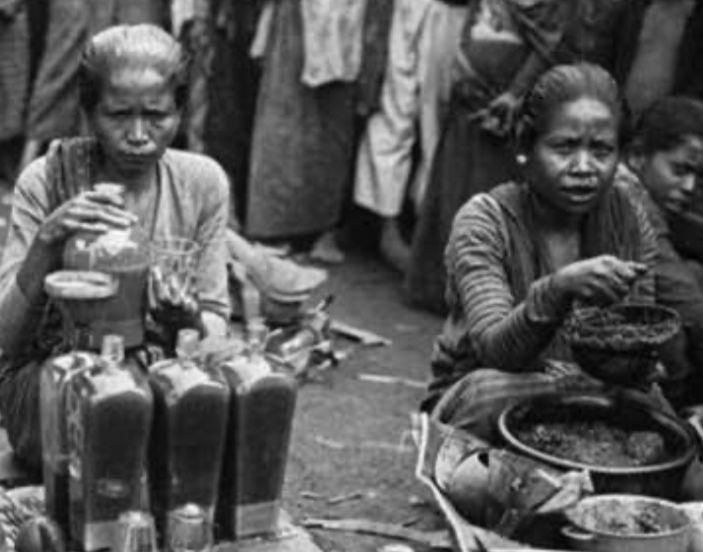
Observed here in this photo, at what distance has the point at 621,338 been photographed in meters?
4.77

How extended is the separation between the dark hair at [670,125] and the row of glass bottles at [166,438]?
6.90 feet

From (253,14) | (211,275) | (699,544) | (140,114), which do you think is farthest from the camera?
(253,14)

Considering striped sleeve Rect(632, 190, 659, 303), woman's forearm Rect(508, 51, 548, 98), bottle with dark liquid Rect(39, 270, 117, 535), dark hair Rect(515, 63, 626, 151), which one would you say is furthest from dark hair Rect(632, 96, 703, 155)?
bottle with dark liquid Rect(39, 270, 117, 535)

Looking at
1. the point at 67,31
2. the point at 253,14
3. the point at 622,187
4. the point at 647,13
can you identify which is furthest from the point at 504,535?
the point at 67,31

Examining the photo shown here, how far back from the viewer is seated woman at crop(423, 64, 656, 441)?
497cm

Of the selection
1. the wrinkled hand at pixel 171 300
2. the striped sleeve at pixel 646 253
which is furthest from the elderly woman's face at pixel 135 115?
the striped sleeve at pixel 646 253

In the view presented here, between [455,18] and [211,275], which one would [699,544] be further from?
[455,18]

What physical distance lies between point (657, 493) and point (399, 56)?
3.88 m

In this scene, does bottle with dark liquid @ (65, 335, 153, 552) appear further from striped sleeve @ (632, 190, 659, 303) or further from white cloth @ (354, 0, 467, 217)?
white cloth @ (354, 0, 467, 217)

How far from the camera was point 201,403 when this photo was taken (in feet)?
13.3

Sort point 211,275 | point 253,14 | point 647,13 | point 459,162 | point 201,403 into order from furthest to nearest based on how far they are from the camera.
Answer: point 253,14, point 459,162, point 647,13, point 211,275, point 201,403

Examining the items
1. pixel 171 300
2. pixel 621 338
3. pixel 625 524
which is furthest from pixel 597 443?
pixel 171 300

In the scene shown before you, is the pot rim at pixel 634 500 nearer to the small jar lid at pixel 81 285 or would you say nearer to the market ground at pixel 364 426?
the market ground at pixel 364 426

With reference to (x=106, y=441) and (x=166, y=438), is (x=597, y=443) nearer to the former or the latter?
(x=166, y=438)
